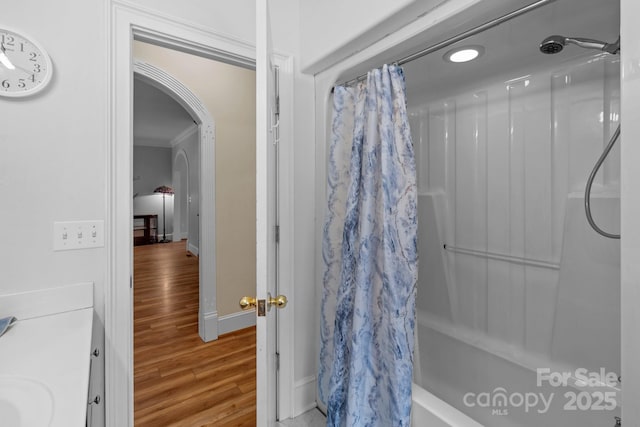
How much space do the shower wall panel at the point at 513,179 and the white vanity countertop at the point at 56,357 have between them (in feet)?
6.65

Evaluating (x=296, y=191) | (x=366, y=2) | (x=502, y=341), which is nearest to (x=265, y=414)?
(x=296, y=191)

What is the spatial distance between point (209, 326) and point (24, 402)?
7.39 ft

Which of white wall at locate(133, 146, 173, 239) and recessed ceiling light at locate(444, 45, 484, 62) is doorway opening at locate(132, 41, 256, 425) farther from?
white wall at locate(133, 146, 173, 239)

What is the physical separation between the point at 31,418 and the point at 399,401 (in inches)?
45.2

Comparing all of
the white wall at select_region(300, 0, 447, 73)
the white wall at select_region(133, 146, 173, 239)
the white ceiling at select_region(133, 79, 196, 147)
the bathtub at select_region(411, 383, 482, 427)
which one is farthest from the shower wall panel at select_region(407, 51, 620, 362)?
the white wall at select_region(133, 146, 173, 239)

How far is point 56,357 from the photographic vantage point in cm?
80

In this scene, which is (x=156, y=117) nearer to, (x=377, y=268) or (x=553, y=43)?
(x=377, y=268)

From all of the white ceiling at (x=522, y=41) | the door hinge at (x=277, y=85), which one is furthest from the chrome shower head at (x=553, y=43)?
the door hinge at (x=277, y=85)

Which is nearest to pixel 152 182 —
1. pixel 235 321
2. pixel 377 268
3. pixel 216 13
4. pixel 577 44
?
pixel 235 321

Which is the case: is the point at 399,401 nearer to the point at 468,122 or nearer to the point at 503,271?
the point at 503,271

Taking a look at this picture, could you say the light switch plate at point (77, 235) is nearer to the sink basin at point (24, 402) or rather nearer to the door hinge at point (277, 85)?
the sink basin at point (24, 402)

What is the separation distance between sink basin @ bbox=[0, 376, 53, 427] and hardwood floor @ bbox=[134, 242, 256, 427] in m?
1.34

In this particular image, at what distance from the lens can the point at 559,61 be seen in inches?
63.5

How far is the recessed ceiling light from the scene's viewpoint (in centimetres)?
163
